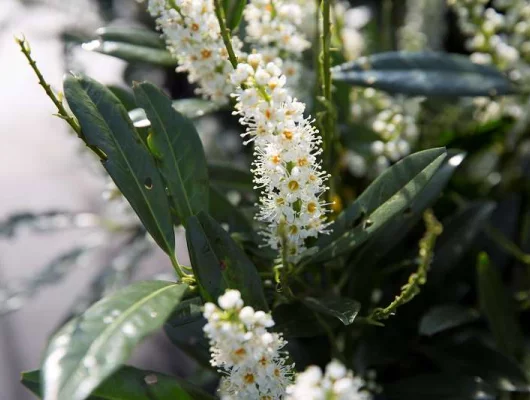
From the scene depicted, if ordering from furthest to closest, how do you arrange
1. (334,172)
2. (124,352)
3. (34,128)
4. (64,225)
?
1. (34,128)
2. (64,225)
3. (334,172)
4. (124,352)

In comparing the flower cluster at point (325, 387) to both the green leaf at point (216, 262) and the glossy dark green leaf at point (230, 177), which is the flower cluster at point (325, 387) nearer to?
the green leaf at point (216, 262)

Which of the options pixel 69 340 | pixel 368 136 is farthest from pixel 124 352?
pixel 368 136

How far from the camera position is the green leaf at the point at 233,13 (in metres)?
0.52

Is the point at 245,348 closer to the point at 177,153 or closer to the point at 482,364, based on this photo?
the point at 177,153

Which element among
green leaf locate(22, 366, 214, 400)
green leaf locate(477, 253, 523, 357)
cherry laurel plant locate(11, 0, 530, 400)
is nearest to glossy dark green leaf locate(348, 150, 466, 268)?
cherry laurel plant locate(11, 0, 530, 400)

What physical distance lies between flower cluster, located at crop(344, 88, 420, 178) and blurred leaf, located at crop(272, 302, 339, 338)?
0.77 ft

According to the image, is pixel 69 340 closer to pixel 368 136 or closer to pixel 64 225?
pixel 368 136

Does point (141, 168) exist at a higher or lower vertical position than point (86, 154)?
higher

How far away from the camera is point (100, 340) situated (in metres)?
0.36

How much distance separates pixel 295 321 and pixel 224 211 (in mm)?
131

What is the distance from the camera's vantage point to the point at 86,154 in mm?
952

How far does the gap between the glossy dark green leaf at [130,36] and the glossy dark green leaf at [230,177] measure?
0.13 m

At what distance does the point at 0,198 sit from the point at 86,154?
0.59 metres

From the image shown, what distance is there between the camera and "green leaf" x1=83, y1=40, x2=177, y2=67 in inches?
23.6
